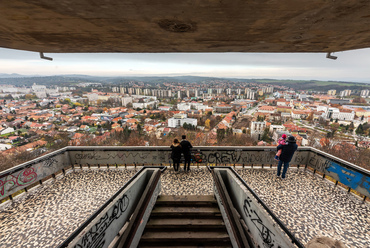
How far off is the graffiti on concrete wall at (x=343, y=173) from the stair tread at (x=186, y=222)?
3.98m

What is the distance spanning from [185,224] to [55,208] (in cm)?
344

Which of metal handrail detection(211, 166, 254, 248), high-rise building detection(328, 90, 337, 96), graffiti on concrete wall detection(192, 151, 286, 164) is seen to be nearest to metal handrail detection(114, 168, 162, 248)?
metal handrail detection(211, 166, 254, 248)

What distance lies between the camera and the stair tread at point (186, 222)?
3.31 m

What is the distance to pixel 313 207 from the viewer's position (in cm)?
392

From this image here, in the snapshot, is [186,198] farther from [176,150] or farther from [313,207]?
[313,207]

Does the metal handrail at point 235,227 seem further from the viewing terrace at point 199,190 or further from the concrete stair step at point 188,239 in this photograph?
the concrete stair step at point 188,239

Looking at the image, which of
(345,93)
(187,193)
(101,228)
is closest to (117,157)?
(187,193)

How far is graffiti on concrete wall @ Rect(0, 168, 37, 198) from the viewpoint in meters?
3.95

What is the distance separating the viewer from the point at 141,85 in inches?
4377

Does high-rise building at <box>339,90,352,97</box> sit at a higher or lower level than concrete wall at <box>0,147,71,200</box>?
higher

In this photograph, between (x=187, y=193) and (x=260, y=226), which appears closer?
(x=260, y=226)

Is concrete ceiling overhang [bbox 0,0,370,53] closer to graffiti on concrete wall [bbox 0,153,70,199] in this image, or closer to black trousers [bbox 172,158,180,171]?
graffiti on concrete wall [bbox 0,153,70,199]

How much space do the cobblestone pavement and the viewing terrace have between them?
0.8 inches

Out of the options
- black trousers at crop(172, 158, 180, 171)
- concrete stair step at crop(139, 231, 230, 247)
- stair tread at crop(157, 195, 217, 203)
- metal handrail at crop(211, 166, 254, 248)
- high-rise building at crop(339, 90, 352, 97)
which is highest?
high-rise building at crop(339, 90, 352, 97)
